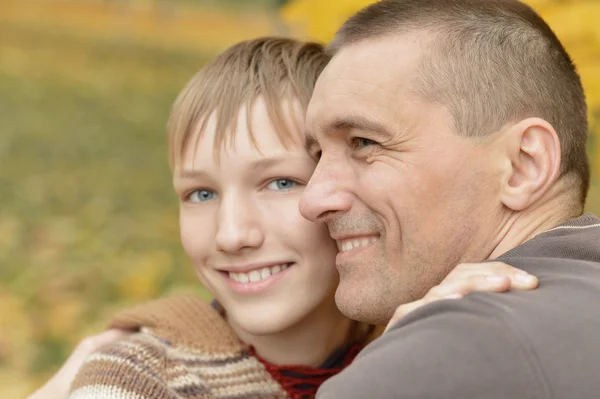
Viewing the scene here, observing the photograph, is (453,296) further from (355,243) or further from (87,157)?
(87,157)

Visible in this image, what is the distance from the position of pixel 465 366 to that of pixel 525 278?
26cm

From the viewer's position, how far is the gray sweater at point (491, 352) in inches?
61.2

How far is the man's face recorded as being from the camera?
6.87 feet

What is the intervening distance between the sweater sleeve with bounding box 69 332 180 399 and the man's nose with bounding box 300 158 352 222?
0.58 metres

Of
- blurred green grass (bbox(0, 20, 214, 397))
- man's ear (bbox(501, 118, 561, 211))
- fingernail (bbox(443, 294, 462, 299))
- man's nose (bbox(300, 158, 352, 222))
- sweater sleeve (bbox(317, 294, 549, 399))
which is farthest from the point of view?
blurred green grass (bbox(0, 20, 214, 397))

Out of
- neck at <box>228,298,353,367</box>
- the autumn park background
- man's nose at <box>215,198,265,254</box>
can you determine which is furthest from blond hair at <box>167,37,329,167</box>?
the autumn park background

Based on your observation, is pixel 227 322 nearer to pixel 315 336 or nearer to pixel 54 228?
pixel 315 336

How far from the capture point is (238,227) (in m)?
2.42

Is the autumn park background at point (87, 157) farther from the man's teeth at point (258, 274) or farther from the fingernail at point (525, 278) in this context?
the fingernail at point (525, 278)

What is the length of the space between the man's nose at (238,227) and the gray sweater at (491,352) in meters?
0.80

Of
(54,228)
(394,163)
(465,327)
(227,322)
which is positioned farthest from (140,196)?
(465,327)

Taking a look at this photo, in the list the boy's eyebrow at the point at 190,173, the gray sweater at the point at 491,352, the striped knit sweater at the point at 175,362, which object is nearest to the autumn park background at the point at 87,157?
the striped knit sweater at the point at 175,362

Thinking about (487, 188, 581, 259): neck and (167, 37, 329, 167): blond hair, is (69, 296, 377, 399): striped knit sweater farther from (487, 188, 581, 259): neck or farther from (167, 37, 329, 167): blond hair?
(487, 188, 581, 259): neck

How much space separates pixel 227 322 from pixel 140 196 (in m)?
2.41
